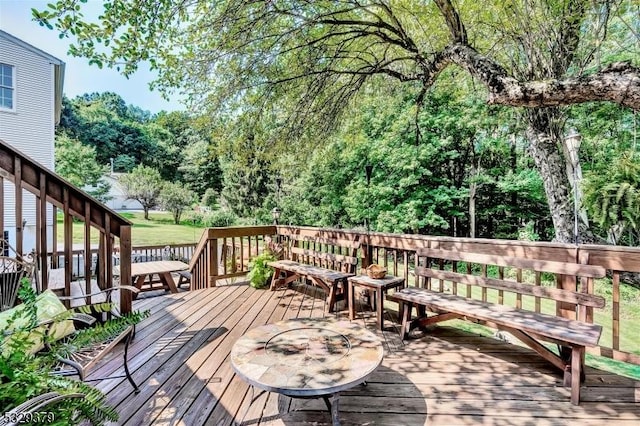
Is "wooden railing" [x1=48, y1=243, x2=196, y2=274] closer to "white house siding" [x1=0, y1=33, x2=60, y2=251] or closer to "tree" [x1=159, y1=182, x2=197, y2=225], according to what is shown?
"white house siding" [x1=0, y1=33, x2=60, y2=251]

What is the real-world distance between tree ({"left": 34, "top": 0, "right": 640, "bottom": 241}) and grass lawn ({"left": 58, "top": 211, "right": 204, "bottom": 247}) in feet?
29.9

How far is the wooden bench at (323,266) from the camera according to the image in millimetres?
4062

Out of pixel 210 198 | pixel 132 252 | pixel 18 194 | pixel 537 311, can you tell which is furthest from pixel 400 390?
pixel 210 198

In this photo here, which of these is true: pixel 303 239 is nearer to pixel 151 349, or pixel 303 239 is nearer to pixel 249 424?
pixel 151 349

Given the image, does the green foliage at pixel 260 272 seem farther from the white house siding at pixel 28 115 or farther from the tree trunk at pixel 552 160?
the white house siding at pixel 28 115

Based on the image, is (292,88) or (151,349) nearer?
(151,349)

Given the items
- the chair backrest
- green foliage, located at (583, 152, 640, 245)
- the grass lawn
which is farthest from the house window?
green foliage, located at (583, 152, 640, 245)

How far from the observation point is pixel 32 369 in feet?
3.75

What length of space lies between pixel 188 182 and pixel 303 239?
698 inches

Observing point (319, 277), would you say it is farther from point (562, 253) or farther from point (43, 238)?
point (43, 238)

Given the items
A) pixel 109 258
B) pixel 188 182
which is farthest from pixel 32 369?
pixel 188 182

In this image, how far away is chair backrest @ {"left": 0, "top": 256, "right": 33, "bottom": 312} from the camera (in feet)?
8.34

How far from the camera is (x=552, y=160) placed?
5.61m

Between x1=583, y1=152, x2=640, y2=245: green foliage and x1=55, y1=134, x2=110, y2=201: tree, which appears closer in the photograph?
x1=583, y1=152, x2=640, y2=245: green foliage
